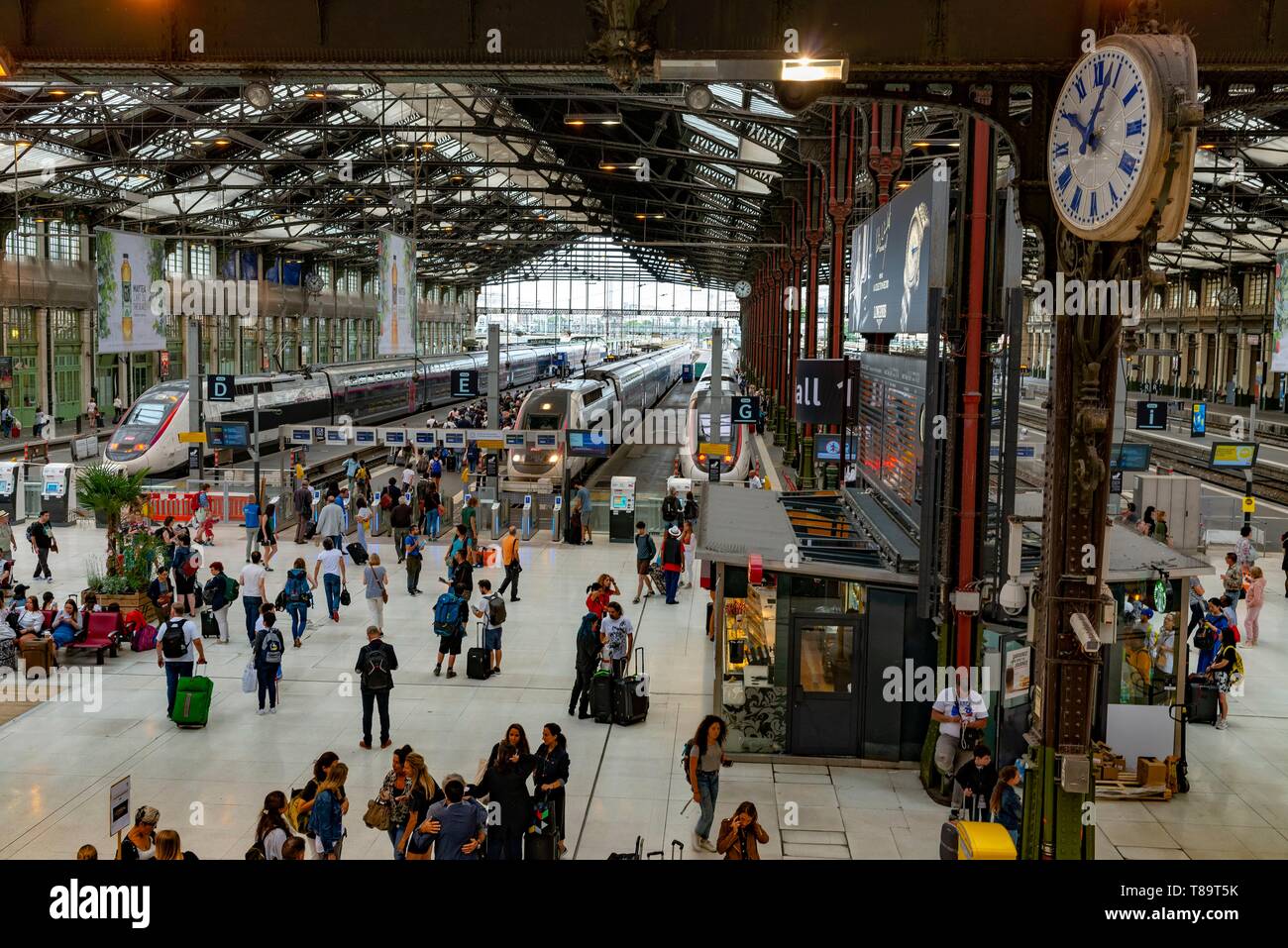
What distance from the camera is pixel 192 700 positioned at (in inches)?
492

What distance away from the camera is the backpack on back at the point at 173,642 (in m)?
12.6

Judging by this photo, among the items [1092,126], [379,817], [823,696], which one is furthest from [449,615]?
[1092,126]

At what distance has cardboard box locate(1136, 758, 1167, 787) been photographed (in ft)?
37.2

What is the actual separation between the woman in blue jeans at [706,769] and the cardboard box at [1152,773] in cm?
446

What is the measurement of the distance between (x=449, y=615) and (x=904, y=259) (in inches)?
273

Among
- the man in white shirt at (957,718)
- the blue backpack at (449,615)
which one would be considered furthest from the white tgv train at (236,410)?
the man in white shirt at (957,718)

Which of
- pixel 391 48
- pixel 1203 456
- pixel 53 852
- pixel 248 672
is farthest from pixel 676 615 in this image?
pixel 1203 456

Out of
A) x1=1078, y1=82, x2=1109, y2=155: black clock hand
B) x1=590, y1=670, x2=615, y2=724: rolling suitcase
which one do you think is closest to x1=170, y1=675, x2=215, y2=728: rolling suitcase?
x1=590, y1=670, x2=615, y2=724: rolling suitcase

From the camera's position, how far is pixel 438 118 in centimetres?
4084

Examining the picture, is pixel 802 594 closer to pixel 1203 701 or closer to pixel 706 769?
pixel 706 769

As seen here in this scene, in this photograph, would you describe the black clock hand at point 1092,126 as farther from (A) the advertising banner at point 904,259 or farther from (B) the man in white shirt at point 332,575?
(B) the man in white shirt at point 332,575
